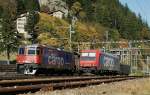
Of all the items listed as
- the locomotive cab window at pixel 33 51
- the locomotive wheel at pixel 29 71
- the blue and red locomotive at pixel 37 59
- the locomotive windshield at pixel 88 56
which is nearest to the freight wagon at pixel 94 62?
the locomotive windshield at pixel 88 56

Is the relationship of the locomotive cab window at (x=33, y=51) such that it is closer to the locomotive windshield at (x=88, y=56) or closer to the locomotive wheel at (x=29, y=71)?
the locomotive wheel at (x=29, y=71)

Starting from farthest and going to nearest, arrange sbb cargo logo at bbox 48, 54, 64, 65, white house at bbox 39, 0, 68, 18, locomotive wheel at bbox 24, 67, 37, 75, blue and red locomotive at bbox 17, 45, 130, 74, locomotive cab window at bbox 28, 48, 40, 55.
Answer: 1. white house at bbox 39, 0, 68, 18
2. sbb cargo logo at bbox 48, 54, 64, 65
3. locomotive cab window at bbox 28, 48, 40, 55
4. blue and red locomotive at bbox 17, 45, 130, 74
5. locomotive wheel at bbox 24, 67, 37, 75

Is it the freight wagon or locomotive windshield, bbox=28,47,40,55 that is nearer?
locomotive windshield, bbox=28,47,40,55

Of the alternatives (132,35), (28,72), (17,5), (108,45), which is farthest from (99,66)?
(132,35)

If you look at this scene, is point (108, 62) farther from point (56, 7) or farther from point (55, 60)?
point (56, 7)

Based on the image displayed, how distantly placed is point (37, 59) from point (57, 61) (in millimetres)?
4838

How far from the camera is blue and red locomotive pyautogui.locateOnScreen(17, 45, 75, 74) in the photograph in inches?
1780

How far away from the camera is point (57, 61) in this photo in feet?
164

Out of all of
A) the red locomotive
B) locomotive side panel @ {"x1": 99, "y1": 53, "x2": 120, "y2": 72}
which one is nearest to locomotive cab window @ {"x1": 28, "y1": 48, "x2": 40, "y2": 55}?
the red locomotive

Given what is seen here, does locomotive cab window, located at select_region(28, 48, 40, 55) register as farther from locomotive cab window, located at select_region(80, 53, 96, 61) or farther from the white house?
the white house

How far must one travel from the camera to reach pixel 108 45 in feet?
348

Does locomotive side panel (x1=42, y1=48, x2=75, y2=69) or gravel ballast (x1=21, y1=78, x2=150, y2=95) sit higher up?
locomotive side panel (x1=42, y1=48, x2=75, y2=69)

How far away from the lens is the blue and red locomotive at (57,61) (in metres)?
45.7

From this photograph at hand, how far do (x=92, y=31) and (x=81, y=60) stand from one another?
108m
